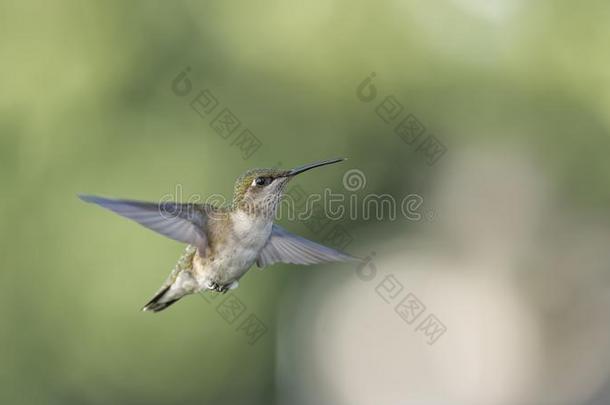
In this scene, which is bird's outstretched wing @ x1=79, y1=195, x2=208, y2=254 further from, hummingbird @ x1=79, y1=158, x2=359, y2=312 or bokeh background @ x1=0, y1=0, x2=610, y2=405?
bokeh background @ x1=0, y1=0, x2=610, y2=405

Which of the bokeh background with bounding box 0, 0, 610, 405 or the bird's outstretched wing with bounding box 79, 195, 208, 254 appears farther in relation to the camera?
the bokeh background with bounding box 0, 0, 610, 405

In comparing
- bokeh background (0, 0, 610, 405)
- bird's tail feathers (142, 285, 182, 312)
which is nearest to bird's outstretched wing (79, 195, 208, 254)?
bird's tail feathers (142, 285, 182, 312)

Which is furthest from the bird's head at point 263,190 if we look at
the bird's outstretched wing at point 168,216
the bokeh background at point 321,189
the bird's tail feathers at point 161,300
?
the bokeh background at point 321,189

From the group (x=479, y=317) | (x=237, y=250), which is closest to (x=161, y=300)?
(x=237, y=250)

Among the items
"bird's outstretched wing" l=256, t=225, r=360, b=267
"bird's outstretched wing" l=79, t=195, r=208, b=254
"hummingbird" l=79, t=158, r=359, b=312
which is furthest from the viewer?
"bird's outstretched wing" l=256, t=225, r=360, b=267

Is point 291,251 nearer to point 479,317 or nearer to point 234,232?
point 234,232

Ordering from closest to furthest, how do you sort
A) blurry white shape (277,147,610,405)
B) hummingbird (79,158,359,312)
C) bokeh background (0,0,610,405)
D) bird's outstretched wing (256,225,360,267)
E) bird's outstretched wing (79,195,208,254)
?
1. bird's outstretched wing (79,195,208,254)
2. hummingbird (79,158,359,312)
3. bird's outstretched wing (256,225,360,267)
4. bokeh background (0,0,610,405)
5. blurry white shape (277,147,610,405)

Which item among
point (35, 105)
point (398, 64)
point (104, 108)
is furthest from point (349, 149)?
point (35, 105)

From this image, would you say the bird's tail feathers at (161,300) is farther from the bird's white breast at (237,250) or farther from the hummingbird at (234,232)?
the bird's white breast at (237,250)
